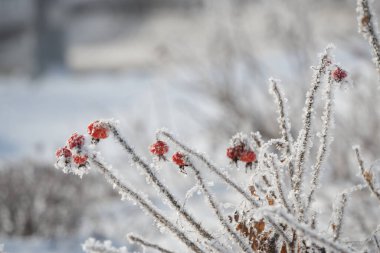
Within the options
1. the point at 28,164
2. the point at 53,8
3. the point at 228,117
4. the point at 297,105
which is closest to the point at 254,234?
the point at 297,105

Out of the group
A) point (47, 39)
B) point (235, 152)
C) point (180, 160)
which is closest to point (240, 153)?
point (235, 152)

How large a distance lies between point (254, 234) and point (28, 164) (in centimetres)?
519

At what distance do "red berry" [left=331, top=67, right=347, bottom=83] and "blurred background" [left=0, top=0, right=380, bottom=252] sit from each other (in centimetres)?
23

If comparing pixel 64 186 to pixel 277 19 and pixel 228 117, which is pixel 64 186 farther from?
pixel 277 19

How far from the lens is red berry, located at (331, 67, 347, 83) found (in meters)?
1.12

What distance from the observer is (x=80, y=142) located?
A: 107 cm

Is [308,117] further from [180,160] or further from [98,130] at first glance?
[98,130]

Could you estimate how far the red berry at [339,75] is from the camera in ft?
3.68

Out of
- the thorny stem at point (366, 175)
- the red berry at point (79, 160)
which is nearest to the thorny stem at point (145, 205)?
the red berry at point (79, 160)

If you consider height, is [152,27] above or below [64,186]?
above

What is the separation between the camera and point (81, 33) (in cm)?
1919

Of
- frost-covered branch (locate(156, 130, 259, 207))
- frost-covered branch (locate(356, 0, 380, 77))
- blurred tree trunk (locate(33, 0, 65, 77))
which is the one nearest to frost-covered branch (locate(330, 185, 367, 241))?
frost-covered branch (locate(156, 130, 259, 207))

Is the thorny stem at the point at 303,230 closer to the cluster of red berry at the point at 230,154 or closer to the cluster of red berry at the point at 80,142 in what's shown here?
the cluster of red berry at the point at 230,154

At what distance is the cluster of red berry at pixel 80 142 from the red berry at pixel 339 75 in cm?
46
